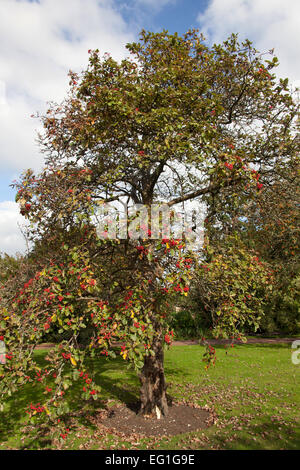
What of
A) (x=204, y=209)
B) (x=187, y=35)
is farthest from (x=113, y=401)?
(x=187, y=35)

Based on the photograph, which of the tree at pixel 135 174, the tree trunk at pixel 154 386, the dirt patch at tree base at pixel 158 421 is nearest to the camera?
the tree at pixel 135 174

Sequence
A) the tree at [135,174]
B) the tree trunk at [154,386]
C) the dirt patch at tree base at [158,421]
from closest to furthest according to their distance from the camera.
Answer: the tree at [135,174] → the dirt patch at tree base at [158,421] → the tree trunk at [154,386]

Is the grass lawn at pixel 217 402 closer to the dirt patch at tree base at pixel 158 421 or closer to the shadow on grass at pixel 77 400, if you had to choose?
the shadow on grass at pixel 77 400

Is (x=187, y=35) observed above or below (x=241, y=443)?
above

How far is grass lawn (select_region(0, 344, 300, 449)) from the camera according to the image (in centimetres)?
650

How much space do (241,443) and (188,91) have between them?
7.19 meters

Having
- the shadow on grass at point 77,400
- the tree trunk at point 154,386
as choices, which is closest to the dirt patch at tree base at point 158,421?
the tree trunk at point 154,386

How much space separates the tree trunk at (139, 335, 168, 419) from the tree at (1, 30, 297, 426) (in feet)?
0.09

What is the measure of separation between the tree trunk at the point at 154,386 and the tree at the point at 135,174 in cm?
3

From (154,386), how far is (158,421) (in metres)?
0.76

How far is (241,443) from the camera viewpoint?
20.5 feet

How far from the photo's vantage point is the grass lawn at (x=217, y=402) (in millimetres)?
6504

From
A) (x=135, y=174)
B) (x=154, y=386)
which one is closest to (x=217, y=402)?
(x=154, y=386)
